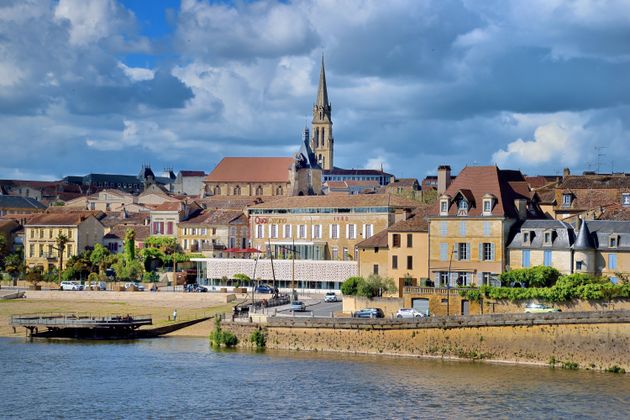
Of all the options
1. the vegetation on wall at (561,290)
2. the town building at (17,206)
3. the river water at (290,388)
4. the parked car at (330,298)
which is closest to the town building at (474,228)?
the vegetation on wall at (561,290)

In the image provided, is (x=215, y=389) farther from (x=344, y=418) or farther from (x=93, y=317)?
(x=93, y=317)

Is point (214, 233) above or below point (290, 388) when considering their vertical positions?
above

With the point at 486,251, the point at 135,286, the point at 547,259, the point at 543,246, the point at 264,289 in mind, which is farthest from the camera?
the point at 135,286

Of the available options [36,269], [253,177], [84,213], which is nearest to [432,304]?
[36,269]

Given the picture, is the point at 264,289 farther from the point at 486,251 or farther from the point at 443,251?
the point at 486,251

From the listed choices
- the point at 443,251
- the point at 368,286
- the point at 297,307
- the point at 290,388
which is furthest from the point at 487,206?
the point at 290,388

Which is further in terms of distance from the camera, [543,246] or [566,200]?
[566,200]

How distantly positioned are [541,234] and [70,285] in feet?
150

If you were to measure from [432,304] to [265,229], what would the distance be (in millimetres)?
37841

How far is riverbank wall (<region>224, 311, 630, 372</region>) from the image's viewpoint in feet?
166

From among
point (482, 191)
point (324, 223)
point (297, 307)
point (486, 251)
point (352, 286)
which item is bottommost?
point (297, 307)

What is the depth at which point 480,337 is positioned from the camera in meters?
53.9

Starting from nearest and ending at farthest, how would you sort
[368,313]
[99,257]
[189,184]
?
[368,313]
[99,257]
[189,184]

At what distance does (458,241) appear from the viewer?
65.4 metres
